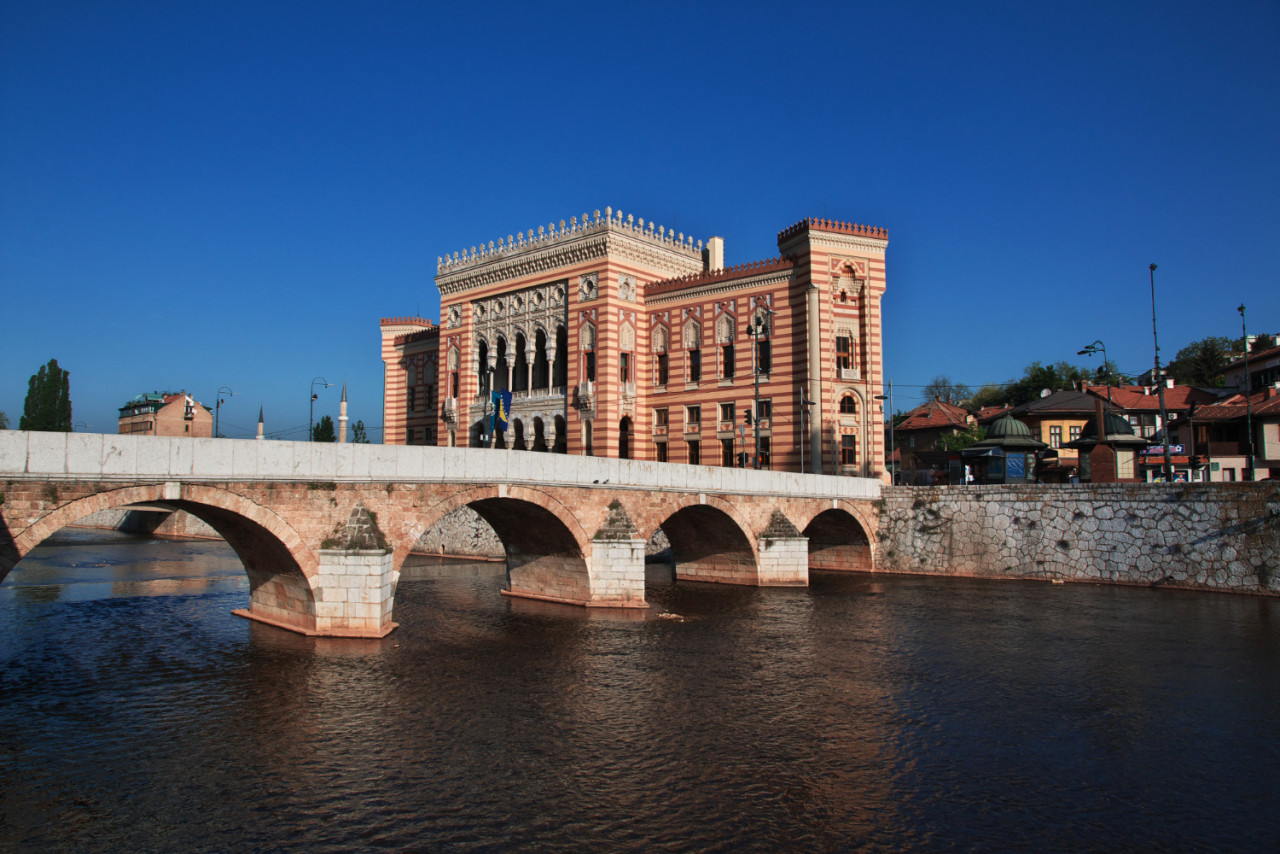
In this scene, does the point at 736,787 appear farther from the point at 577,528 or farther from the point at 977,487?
the point at 977,487

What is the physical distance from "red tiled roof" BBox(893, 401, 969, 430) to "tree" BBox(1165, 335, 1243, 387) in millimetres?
19426

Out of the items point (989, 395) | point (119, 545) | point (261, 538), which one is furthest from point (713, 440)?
point (989, 395)

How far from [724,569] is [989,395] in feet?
235

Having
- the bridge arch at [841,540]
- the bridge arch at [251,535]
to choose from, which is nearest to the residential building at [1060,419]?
the bridge arch at [841,540]

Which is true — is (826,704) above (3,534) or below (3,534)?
below

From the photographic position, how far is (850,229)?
40219mm

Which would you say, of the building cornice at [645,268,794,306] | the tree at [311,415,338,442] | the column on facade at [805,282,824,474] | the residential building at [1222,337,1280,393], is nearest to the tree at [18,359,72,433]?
the tree at [311,415,338,442]

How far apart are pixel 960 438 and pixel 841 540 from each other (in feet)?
101

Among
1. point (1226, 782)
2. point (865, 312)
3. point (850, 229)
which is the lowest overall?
point (1226, 782)

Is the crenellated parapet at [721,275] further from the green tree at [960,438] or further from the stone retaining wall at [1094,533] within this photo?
the green tree at [960,438]

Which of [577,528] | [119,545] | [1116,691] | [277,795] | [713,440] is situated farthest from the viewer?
[119,545]

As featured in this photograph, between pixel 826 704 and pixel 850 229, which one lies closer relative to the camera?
pixel 826 704

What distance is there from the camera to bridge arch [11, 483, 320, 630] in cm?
1577

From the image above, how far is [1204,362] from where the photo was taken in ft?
230
